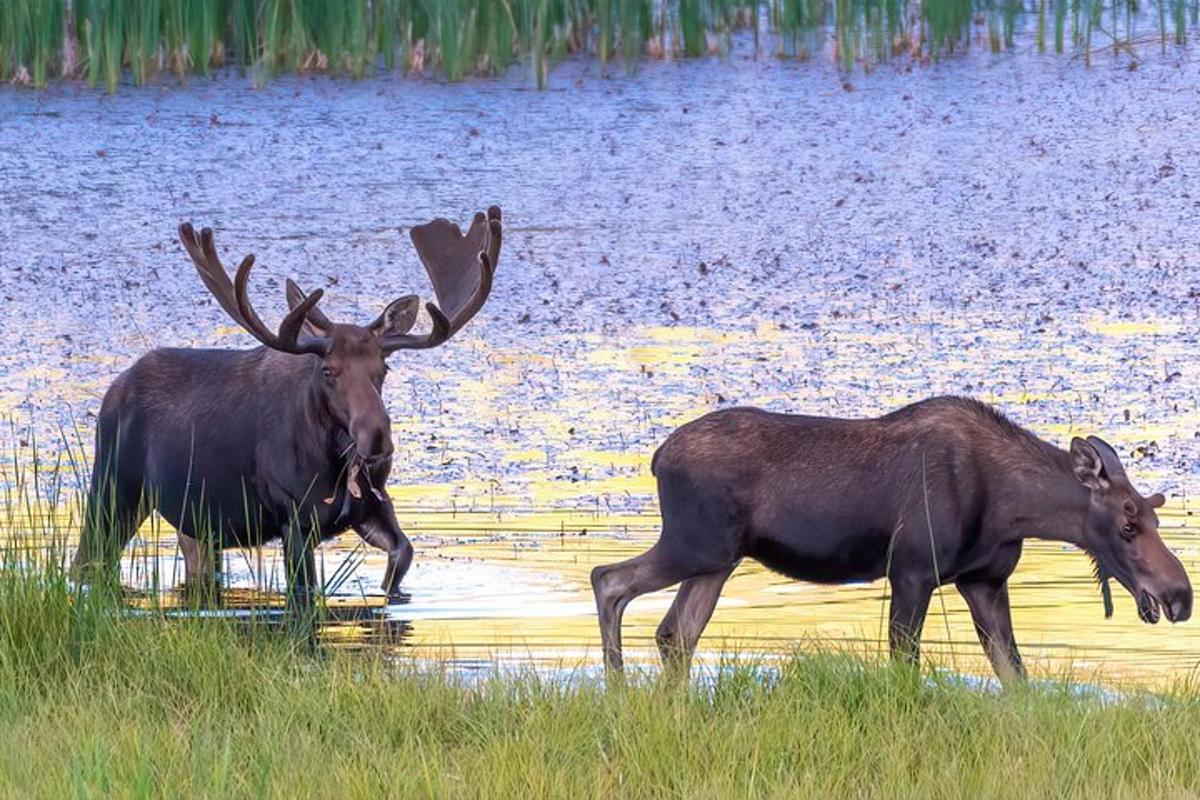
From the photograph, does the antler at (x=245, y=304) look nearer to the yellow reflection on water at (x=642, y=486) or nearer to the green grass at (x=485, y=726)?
the yellow reflection on water at (x=642, y=486)

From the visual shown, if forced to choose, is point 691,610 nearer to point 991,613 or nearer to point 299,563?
point 991,613

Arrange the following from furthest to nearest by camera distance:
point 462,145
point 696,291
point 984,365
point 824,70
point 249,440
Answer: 1. point 824,70
2. point 462,145
3. point 696,291
4. point 984,365
5. point 249,440

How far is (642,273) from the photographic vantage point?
18594mm

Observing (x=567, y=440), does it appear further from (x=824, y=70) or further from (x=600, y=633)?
(x=824, y=70)

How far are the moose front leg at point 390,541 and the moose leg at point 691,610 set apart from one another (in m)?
1.22

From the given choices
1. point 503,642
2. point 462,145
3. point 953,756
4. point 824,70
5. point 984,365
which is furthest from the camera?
point 824,70

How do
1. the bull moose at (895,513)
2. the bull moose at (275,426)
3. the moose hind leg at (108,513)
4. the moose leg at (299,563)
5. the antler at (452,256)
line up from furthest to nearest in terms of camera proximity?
the antler at (452,256) < the moose hind leg at (108,513) < the bull moose at (275,426) < the moose leg at (299,563) < the bull moose at (895,513)

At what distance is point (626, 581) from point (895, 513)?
98cm

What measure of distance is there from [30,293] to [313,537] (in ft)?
30.1

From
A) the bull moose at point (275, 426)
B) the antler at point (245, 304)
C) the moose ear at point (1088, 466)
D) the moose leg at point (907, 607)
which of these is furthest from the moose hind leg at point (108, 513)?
the moose ear at point (1088, 466)

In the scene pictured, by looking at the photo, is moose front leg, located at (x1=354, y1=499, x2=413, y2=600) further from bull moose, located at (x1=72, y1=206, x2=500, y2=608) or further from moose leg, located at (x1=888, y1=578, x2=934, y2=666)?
moose leg, located at (x1=888, y1=578, x2=934, y2=666)

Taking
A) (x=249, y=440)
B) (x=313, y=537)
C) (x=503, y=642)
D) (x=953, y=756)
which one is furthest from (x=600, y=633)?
(x=953, y=756)

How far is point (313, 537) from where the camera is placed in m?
9.75

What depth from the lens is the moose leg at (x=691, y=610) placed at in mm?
9531
